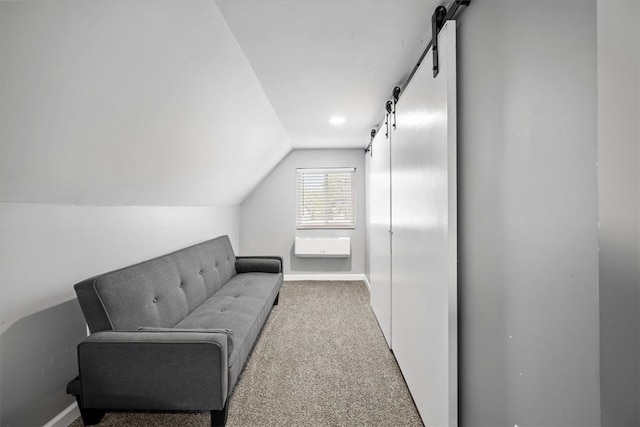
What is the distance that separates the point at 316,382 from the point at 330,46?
2.16 meters

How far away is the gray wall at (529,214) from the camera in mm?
703

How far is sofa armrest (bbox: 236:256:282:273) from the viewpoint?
146 inches

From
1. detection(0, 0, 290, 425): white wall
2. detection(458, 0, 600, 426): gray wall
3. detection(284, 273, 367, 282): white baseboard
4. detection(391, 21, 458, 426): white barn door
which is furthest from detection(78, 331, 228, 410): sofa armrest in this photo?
detection(284, 273, 367, 282): white baseboard

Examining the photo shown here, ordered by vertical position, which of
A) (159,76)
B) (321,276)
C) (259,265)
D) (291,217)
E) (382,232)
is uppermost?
(159,76)

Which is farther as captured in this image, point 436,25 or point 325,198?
point 325,198

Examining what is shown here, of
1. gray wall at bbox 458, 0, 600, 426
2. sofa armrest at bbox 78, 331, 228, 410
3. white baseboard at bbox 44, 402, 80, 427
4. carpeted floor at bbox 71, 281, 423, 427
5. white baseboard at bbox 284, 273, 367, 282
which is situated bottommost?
carpeted floor at bbox 71, 281, 423, 427

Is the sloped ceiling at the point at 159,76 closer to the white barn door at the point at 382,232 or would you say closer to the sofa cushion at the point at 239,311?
the white barn door at the point at 382,232

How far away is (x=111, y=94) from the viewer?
1.32 m

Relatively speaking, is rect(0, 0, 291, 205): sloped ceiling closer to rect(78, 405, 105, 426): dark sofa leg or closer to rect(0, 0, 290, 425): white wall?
rect(0, 0, 290, 425): white wall

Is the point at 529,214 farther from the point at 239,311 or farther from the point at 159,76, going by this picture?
the point at 239,311

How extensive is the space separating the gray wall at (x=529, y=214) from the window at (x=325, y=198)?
363 centimetres

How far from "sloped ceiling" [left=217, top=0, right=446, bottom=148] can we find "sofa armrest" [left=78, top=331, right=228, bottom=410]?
5.27 feet

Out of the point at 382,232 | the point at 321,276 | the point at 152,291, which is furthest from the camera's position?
the point at 321,276

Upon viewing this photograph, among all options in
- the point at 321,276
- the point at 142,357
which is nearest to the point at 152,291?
the point at 142,357
